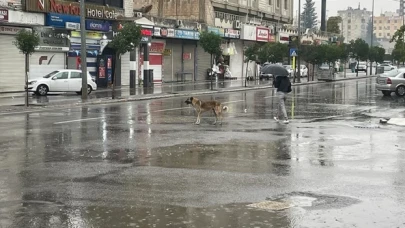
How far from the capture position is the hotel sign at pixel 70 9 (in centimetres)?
3631

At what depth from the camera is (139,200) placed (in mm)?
8188

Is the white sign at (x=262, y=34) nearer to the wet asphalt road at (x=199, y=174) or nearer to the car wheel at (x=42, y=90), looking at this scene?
the car wheel at (x=42, y=90)

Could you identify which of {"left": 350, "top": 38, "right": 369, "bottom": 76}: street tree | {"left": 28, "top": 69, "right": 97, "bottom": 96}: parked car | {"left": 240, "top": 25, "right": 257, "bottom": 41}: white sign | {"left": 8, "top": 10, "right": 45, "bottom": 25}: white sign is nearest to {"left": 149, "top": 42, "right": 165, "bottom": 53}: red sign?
{"left": 8, "top": 10, "right": 45, "bottom": 25}: white sign

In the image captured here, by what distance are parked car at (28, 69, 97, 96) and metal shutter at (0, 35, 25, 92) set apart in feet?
11.0

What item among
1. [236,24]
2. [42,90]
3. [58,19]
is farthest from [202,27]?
[42,90]

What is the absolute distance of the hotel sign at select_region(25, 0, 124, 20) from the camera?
119 ft

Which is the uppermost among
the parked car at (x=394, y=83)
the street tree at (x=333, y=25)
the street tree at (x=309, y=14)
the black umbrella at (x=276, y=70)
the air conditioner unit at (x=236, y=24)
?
the street tree at (x=309, y=14)

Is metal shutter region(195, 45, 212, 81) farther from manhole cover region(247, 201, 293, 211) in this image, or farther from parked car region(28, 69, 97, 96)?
manhole cover region(247, 201, 293, 211)

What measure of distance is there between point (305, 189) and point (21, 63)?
3073 cm

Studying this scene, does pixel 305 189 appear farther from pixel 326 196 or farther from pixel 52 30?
pixel 52 30

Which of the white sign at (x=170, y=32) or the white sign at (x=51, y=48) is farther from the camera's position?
the white sign at (x=170, y=32)

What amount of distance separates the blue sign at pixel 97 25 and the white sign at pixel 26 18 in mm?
4160

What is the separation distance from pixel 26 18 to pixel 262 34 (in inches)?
1405

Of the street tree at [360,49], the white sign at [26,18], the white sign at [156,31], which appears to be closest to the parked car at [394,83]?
the white sign at [156,31]
